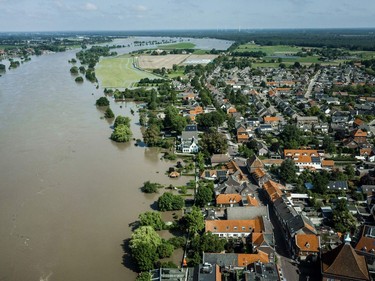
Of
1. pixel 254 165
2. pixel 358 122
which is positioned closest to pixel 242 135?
pixel 254 165

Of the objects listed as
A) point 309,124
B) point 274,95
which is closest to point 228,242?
point 309,124

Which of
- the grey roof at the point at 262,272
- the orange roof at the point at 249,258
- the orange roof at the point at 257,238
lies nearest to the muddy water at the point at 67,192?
the orange roof at the point at 249,258

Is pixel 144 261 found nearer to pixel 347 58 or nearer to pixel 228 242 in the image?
pixel 228 242

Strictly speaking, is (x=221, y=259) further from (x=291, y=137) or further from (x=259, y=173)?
(x=291, y=137)

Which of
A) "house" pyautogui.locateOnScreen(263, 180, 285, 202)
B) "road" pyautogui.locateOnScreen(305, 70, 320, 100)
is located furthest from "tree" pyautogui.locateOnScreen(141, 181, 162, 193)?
"road" pyautogui.locateOnScreen(305, 70, 320, 100)

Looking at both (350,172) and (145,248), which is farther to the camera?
(350,172)

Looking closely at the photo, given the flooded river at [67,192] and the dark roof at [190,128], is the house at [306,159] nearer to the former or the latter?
the flooded river at [67,192]

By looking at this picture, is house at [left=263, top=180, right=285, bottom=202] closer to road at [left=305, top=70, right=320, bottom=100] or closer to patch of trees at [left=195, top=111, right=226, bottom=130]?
patch of trees at [left=195, top=111, right=226, bottom=130]
